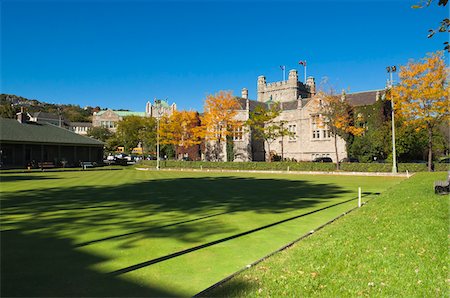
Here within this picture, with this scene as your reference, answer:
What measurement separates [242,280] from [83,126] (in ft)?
490

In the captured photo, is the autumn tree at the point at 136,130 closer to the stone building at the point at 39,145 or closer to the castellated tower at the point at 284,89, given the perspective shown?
the stone building at the point at 39,145

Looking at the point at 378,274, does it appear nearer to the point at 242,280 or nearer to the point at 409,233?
the point at 242,280

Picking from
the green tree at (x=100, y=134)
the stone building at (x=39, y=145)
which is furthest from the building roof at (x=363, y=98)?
the green tree at (x=100, y=134)

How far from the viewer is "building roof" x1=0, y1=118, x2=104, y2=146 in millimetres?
46791

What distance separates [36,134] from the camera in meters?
51.1

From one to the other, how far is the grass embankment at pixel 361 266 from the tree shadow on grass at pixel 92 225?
1776 mm

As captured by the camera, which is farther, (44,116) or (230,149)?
(44,116)

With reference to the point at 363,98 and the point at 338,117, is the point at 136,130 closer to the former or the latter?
the point at 338,117

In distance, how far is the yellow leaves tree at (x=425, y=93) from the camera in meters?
32.8

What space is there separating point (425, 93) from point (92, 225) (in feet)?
113

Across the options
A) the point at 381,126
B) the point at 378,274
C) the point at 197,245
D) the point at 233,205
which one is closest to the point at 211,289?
the point at 378,274

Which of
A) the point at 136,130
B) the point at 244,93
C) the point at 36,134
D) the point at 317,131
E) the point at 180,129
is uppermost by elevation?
the point at 244,93

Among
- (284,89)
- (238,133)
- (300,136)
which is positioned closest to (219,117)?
(238,133)

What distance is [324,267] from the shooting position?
5.35 metres
